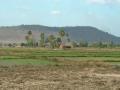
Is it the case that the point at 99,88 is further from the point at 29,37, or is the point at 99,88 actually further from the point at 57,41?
the point at 29,37

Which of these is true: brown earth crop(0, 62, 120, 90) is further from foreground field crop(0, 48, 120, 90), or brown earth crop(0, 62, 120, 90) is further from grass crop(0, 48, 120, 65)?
grass crop(0, 48, 120, 65)

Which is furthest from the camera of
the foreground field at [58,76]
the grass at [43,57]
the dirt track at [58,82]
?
the grass at [43,57]

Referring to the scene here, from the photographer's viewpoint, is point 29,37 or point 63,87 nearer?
point 63,87

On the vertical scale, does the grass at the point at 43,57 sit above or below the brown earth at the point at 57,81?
below

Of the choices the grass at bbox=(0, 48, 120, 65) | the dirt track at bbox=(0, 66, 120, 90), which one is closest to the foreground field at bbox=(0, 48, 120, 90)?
the dirt track at bbox=(0, 66, 120, 90)

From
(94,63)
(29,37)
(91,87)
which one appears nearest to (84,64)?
(94,63)

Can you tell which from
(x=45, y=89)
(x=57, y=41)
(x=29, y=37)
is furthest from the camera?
(x=29, y=37)

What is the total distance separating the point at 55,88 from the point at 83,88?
4.58 ft

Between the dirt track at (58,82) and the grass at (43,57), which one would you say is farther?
the grass at (43,57)

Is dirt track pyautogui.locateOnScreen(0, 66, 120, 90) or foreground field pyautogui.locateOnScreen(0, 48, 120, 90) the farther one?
foreground field pyautogui.locateOnScreen(0, 48, 120, 90)

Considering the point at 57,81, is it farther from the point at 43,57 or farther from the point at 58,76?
the point at 43,57

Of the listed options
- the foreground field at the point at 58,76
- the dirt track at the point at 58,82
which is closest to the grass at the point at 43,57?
the foreground field at the point at 58,76

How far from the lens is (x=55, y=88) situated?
18172mm

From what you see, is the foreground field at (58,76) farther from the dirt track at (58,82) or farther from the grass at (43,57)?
the grass at (43,57)
